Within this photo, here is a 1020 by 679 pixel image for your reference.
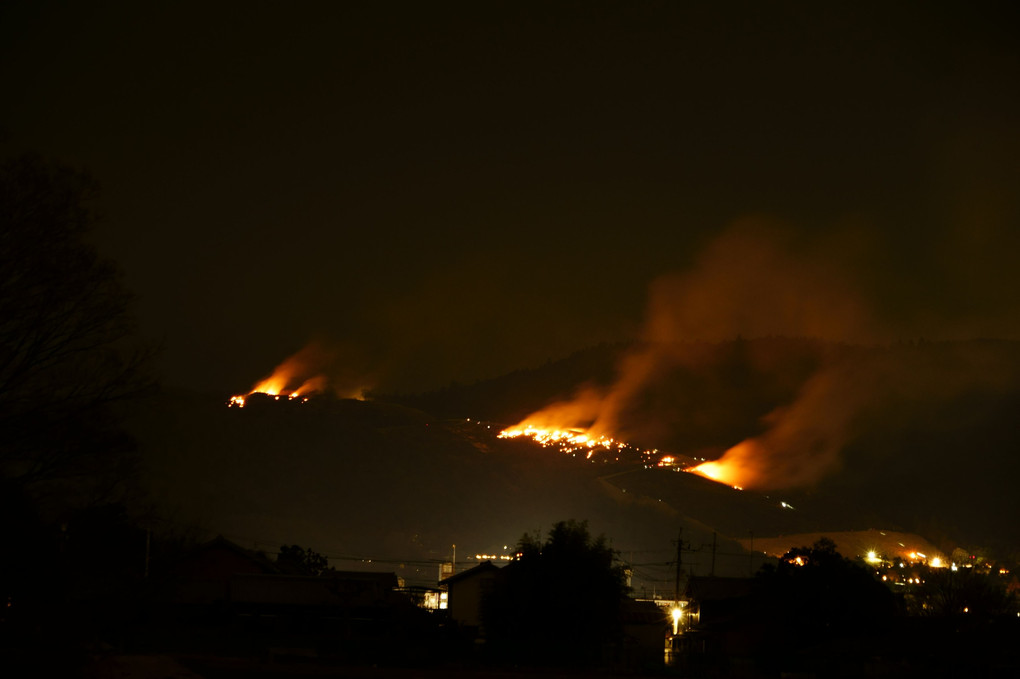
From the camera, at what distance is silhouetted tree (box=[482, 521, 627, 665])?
3953 centimetres

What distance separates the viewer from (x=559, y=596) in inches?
1560

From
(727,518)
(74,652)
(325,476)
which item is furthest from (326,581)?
(325,476)

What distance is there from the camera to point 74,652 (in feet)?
42.4

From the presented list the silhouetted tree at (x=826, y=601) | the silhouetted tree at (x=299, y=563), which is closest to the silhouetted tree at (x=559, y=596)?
the silhouetted tree at (x=826, y=601)

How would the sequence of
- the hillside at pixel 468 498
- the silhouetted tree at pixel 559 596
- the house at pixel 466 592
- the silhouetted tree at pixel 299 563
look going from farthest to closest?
the hillside at pixel 468 498 < the silhouetted tree at pixel 299 563 < the house at pixel 466 592 < the silhouetted tree at pixel 559 596

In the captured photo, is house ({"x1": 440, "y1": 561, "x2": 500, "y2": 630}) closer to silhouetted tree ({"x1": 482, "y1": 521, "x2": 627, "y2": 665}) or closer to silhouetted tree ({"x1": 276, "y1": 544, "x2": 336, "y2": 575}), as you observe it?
silhouetted tree ({"x1": 276, "y1": 544, "x2": 336, "y2": 575})

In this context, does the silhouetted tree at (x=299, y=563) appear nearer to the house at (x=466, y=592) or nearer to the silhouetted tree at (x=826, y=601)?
the house at (x=466, y=592)

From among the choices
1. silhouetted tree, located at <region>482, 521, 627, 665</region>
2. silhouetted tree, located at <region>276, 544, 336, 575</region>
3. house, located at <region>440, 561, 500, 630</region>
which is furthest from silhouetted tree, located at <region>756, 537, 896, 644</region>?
silhouetted tree, located at <region>276, 544, 336, 575</region>

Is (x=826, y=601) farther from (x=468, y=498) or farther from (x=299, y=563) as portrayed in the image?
(x=468, y=498)

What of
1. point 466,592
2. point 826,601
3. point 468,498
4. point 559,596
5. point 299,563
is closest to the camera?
point 559,596

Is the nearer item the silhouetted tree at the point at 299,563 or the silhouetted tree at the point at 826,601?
the silhouetted tree at the point at 826,601

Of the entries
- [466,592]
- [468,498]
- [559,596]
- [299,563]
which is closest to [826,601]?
[559,596]

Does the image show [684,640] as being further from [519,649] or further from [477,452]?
[477,452]

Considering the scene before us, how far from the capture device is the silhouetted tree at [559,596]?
3953 centimetres
